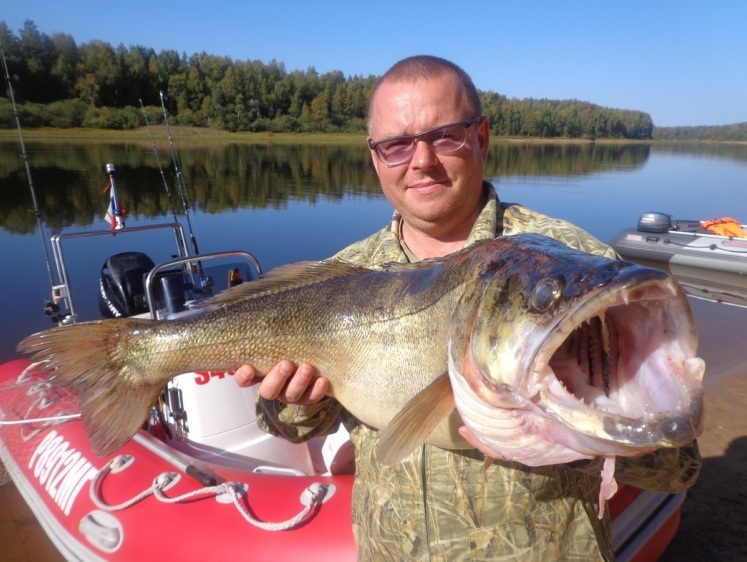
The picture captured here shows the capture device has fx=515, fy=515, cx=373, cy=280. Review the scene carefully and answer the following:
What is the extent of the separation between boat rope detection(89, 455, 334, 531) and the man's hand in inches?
47.9

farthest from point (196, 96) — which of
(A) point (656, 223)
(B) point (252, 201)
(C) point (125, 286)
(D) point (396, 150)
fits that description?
(D) point (396, 150)

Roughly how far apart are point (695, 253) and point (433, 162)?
12178 mm

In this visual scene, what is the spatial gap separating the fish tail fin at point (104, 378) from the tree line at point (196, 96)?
43.0 metres

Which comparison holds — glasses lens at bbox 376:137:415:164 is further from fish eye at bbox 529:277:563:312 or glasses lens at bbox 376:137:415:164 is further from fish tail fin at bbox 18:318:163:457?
fish tail fin at bbox 18:318:163:457

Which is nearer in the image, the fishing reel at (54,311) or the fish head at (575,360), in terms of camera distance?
the fish head at (575,360)

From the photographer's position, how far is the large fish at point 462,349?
129 centimetres

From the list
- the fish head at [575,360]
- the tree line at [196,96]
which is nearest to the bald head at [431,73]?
the fish head at [575,360]

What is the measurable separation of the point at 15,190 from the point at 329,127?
195 ft

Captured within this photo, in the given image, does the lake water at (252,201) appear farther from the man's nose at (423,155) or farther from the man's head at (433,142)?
the man's nose at (423,155)

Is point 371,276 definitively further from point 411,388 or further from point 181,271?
point 181,271

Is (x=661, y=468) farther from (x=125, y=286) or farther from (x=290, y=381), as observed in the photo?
(x=125, y=286)

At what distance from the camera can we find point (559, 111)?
3952 inches

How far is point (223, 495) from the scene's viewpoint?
3.33m

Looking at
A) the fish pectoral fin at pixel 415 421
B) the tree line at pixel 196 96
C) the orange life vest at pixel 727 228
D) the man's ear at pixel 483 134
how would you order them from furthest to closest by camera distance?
1. the tree line at pixel 196 96
2. the orange life vest at pixel 727 228
3. the man's ear at pixel 483 134
4. the fish pectoral fin at pixel 415 421
